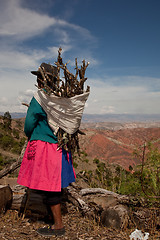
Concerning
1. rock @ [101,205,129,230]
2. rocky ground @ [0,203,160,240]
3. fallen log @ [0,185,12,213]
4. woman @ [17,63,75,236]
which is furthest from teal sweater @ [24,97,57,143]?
rock @ [101,205,129,230]

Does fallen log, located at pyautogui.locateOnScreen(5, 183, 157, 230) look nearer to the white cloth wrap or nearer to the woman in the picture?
the woman

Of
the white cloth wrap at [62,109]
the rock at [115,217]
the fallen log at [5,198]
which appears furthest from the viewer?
the fallen log at [5,198]

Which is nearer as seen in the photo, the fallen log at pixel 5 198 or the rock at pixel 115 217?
the rock at pixel 115 217

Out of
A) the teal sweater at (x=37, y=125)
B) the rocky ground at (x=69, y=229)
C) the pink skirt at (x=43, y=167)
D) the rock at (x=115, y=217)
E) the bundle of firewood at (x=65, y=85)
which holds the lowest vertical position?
the rocky ground at (x=69, y=229)

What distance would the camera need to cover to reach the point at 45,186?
7.80 ft

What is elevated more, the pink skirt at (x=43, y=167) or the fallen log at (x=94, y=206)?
the pink skirt at (x=43, y=167)

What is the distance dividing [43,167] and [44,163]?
0.05 meters

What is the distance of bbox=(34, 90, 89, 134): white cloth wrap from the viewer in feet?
8.21

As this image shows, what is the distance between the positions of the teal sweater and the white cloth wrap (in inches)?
2.3

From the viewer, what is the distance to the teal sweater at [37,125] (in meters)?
2.48

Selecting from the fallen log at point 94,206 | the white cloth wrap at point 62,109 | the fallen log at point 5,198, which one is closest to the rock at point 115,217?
the fallen log at point 94,206

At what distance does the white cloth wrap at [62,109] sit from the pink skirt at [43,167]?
0.90ft

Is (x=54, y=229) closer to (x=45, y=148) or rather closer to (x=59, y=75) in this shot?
(x=45, y=148)

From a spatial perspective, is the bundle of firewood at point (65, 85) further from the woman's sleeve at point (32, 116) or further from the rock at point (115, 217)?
the rock at point (115, 217)
